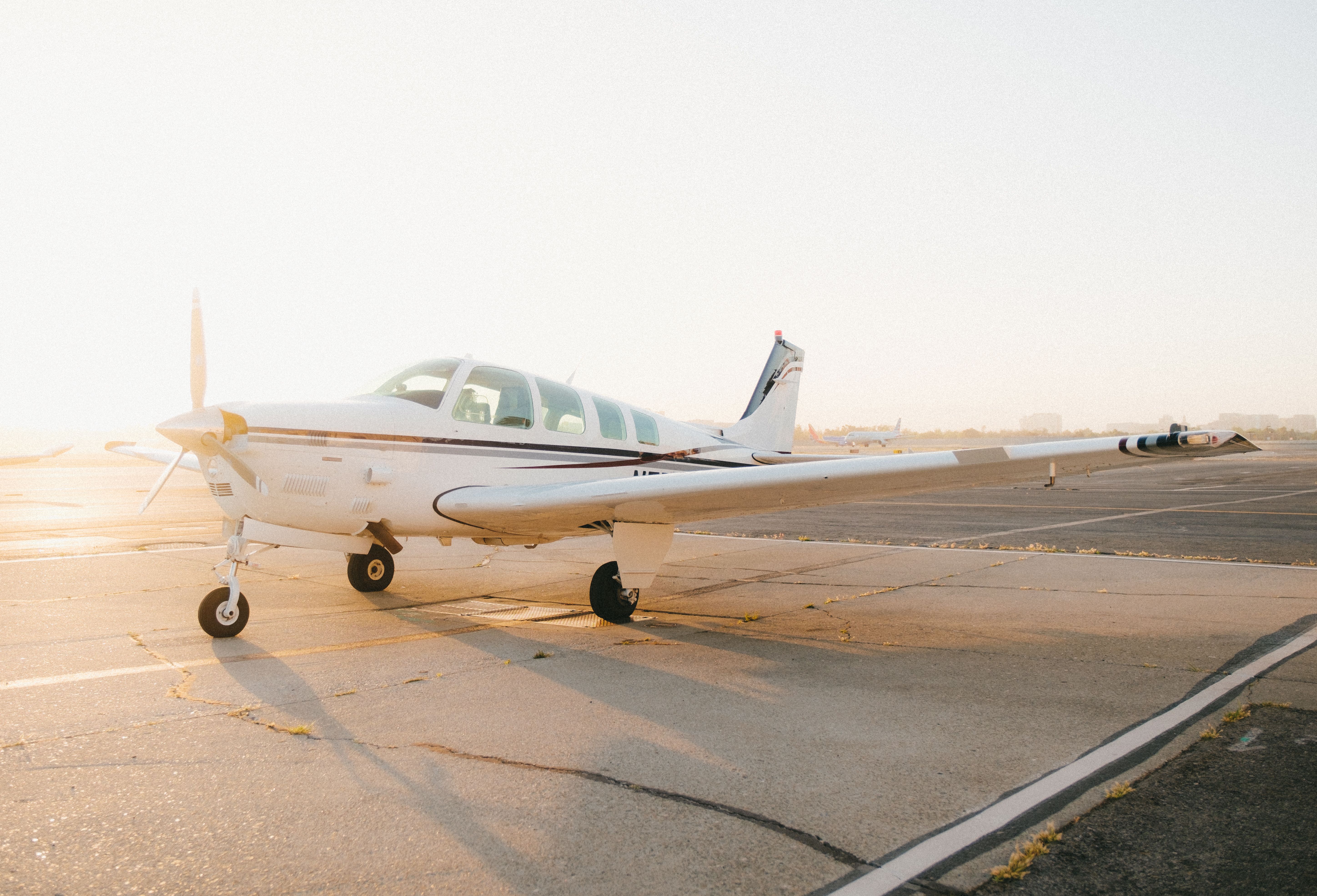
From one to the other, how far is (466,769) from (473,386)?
14.3ft

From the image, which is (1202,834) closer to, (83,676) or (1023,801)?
(1023,801)

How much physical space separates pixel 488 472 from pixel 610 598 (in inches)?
62.2

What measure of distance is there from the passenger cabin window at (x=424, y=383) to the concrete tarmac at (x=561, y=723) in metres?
1.96

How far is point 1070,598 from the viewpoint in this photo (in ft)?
25.6

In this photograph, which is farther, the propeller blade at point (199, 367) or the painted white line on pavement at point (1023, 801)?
the propeller blade at point (199, 367)

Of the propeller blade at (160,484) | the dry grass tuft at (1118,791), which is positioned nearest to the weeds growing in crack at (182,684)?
the propeller blade at (160,484)

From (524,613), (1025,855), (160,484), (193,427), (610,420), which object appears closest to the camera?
(1025,855)

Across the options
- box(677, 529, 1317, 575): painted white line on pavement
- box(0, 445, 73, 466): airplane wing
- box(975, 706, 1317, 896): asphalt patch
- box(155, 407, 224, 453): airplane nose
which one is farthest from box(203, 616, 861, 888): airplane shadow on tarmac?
box(0, 445, 73, 466): airplane wing

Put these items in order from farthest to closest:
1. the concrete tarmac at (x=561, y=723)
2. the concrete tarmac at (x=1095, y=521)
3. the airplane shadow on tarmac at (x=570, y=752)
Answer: the concrete tarmac at (x=1095, y=521), the airplane shadow on tarmac at (x=570, y=752), the concrete tarmac at (x=561, y=723)

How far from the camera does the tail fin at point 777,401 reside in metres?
11.6

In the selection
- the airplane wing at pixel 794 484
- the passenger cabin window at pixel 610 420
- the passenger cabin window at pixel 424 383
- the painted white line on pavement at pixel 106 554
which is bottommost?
the painted white line on pavement at pixel 106 554

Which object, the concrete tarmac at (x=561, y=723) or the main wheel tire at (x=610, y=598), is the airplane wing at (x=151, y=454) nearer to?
the concrete tarmac at (x=561, y=723)

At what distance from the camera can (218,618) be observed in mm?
6141

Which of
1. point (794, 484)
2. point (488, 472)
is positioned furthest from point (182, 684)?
point (794, 484)
